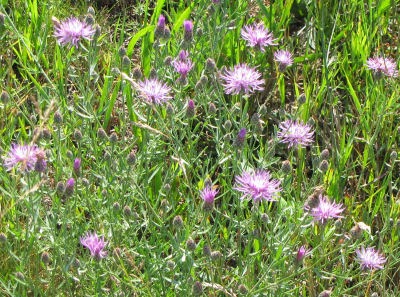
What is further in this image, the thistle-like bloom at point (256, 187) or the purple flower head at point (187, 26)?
the purple flower head at point (187, 26)

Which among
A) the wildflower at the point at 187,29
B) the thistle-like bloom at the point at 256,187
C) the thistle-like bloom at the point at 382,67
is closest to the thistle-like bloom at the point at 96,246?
the thistle-like bloom at the point at 256,187

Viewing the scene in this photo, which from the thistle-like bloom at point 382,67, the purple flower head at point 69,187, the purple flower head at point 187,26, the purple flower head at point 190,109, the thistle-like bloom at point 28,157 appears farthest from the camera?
the thistle-like bloom at point 382,67

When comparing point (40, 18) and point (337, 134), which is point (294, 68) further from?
point (40, 18)

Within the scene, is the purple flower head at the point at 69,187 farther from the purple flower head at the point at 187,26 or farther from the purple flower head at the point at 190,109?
the purple flower head at the point at 187,26

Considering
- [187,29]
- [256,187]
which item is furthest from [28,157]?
[187,29]

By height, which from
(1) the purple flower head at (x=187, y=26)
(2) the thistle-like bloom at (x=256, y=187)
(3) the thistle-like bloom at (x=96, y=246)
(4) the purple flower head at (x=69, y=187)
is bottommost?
(3) the thistle-like bloom at (x=96, y=246)

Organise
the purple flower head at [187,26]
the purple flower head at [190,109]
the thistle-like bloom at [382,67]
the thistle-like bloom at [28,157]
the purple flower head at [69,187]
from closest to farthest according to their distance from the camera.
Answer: the thistle-like bloom at [28,157]
the purple flower head at [69,187]
the purple flower head at [190,109]
the purple flower head at [187,26]
the thistle-like bloom at [382,67]

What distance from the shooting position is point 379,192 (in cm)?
237

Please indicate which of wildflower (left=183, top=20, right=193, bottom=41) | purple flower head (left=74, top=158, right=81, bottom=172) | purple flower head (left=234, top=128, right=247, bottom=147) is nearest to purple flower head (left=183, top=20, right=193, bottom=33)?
wildflower (left=183, top=20, right=193, bottom=41)

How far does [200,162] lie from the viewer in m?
2.34

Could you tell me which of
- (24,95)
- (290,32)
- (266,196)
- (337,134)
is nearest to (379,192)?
(337,134)

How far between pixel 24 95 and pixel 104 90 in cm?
34

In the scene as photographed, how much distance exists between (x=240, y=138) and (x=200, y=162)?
0.50 metres

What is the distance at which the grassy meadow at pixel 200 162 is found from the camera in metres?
1.85
